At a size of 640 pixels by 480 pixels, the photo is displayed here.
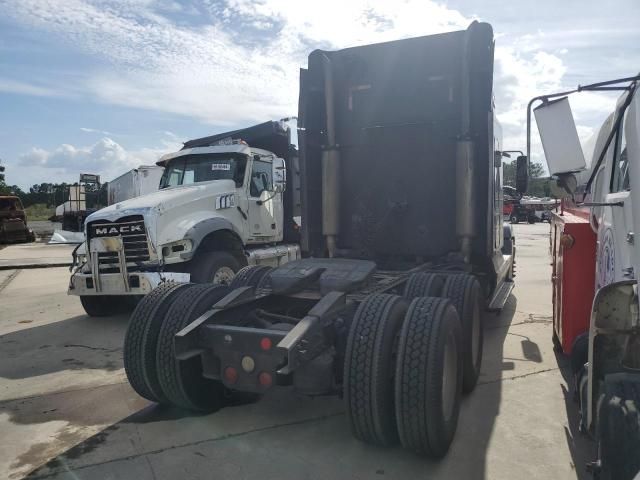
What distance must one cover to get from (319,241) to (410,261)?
1121 millimetres

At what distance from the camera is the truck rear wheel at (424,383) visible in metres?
3.04

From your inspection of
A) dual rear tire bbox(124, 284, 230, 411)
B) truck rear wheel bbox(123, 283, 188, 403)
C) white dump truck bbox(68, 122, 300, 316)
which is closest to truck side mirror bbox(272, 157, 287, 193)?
white dump truck bbox(68, 122, 300, 316)

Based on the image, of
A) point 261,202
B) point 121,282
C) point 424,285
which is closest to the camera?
point 424,285

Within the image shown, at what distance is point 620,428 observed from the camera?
2.15 m

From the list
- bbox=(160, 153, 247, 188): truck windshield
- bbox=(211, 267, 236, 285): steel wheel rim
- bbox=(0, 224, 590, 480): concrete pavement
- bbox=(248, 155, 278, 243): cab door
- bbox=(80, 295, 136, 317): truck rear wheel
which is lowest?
bbox=(0, 224, 590, 480): concrete pavement

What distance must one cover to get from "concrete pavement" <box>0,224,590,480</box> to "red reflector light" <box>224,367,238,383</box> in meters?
0.45

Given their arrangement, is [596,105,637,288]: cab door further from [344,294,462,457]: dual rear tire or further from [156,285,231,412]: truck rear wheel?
[156,285,231,412]: truck rear wheel

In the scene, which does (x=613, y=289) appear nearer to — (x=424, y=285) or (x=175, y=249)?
(x=424, y=285)

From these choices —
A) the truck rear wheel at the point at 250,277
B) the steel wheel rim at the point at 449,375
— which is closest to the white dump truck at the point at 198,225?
the truck rear wheel at the point at 250,277

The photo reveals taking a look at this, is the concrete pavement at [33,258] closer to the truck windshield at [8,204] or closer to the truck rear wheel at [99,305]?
the truck windshield at [8,204]

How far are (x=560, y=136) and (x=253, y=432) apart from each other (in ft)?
9.29

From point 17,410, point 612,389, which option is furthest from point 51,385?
point 612,389

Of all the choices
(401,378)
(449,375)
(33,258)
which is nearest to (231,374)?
(401,378)

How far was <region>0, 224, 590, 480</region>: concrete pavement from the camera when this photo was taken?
10.4 ft
